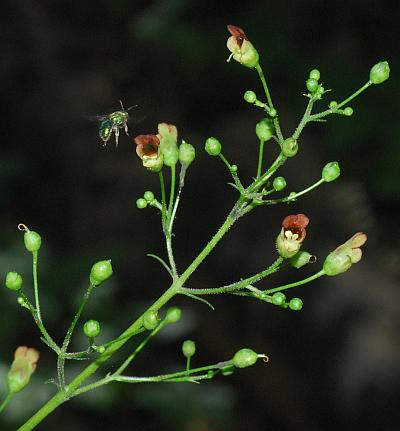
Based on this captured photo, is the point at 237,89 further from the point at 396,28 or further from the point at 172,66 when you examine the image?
the point at 396,28

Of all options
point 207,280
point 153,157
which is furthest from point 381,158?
point 153,157

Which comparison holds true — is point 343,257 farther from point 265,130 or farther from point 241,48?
point 241,48

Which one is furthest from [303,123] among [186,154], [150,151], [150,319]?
[150,319]

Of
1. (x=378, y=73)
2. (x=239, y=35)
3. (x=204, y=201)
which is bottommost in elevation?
(x=204, y=201)

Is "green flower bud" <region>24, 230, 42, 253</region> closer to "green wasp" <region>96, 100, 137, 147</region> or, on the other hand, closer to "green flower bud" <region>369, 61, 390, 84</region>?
"green wasp" <region>96, 100, 137, 147</region>

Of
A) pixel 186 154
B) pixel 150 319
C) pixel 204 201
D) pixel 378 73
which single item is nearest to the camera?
pixel 150 319

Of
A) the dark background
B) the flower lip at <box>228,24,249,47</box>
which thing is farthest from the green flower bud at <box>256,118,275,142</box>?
the dark background
